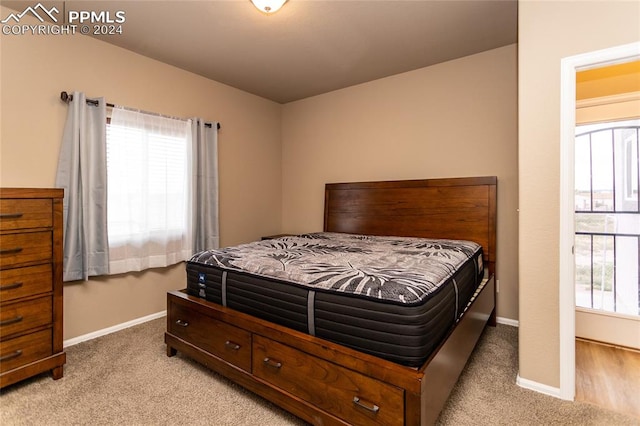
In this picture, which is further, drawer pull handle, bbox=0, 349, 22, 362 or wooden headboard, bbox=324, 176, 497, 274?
wooden headboard, bbox=324, 176, 497, 274

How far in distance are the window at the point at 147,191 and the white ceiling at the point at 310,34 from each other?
0.72m

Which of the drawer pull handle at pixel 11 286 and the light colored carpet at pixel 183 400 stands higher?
the drawer pull handle at pixel 11 286

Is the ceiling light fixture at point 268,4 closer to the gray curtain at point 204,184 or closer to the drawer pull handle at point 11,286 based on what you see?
the gray curtain at point 204,184

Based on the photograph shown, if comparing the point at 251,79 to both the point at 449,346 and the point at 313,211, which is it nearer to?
the point at 313,211

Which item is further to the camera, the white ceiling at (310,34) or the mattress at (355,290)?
the white ceiling at (310,34)

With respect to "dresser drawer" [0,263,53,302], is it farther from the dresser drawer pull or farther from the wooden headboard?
the wooden headboard

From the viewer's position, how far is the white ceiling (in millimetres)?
2289

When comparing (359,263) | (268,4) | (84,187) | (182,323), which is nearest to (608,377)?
(359,263)

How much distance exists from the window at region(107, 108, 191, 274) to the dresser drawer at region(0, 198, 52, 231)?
792 millimetres

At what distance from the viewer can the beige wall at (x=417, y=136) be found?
293cm

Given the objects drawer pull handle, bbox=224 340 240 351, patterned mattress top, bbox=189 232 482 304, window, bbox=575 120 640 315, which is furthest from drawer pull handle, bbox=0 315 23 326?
window, bbox=575 120 640 315

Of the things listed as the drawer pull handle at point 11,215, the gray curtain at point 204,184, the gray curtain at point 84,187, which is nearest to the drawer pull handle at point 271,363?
the drawer pull handle at point 11,215

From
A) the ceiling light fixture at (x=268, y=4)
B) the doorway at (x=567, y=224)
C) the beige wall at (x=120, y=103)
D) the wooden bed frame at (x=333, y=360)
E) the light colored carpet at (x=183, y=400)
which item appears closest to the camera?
the wooden bed frame at (x=333, y=360)

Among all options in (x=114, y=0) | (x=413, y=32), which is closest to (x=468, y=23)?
(x=413, y=32)
